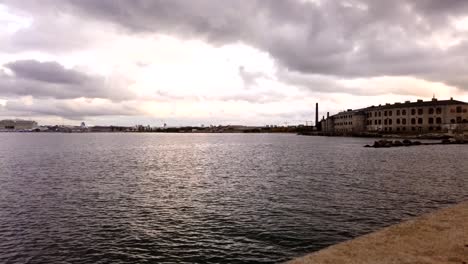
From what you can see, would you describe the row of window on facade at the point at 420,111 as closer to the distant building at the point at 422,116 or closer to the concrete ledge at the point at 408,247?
the distant building at the point at 422,116

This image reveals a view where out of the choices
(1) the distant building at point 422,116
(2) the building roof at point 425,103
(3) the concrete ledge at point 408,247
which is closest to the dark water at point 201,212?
(3) the concrete ledge at point 408,247

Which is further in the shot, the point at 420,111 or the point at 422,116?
the point at 420,111

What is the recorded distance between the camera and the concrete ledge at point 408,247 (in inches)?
544

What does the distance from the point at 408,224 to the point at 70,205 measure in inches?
1017

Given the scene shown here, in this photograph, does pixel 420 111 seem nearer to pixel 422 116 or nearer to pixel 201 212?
pixel 422 116

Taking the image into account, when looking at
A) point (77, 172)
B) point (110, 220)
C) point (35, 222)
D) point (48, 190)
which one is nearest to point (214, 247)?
point (110, 220)

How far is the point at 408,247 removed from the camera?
1534 centimetres

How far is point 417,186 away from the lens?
38.5m

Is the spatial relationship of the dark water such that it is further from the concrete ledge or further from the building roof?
the building roof

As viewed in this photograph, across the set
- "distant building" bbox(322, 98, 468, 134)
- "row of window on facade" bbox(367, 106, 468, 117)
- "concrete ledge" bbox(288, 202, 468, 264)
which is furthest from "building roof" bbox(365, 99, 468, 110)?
"concrete ledge" bbox(288, 202, 468, 264)

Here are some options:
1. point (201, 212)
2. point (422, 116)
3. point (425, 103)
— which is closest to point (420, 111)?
A: point (422, 116)

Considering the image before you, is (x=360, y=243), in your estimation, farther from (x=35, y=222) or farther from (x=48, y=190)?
(x=48, y=190)

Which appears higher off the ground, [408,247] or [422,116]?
[422,116]

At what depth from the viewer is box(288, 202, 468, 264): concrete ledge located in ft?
45.3
